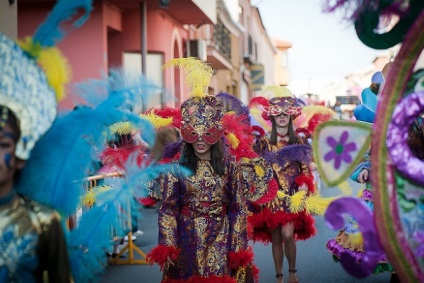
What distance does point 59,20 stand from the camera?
3.32 m

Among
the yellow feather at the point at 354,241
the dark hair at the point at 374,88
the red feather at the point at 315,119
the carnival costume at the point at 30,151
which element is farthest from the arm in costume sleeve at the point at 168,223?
the red feather at the point at 315,119

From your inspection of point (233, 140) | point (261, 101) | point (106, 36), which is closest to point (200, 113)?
point (233, 140)

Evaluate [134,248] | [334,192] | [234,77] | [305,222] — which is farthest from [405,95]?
[234,77]

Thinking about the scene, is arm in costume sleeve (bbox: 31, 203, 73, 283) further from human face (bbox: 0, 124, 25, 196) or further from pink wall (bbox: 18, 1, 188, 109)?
pink wall (bbox: 18, 1, 188, 109)

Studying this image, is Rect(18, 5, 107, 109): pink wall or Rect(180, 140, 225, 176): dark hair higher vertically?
Rect(18, 5, 107, 109): pink wall

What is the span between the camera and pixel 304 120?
9.23 meters

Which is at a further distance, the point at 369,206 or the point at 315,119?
the point at 315,119

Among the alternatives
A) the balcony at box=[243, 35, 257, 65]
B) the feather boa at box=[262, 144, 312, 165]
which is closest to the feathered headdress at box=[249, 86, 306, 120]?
the feather boa at box=[262, 144, 312, 165]

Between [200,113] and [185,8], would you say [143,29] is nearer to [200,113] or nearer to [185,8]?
[185,8]

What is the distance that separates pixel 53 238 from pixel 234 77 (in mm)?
37406

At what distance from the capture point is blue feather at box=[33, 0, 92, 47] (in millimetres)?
3271

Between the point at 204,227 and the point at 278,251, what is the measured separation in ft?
7.81

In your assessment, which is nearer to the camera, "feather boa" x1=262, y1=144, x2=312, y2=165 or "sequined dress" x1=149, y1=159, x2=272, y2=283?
"sequined dress" x1=149, y1=159, x2=272, y2=283

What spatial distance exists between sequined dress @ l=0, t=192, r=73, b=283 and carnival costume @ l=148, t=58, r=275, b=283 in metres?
2.35
